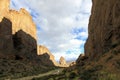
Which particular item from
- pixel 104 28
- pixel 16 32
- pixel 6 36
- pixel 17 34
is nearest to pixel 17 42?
pixel 17 34

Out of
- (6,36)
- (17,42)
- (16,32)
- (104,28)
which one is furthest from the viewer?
(17,42)

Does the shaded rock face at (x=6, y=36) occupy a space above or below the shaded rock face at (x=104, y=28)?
above

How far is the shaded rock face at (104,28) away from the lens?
116 feet

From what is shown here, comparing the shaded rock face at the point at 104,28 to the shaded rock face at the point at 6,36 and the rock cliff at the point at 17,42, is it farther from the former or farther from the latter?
the shaded rock face at the point at 6,36

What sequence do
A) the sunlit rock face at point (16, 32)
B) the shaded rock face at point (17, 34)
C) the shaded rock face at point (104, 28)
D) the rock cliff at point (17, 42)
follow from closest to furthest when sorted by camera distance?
1. the shaded rock face at point (104, 28)
2. the rock cliff at point (17, 42)
3. the shaded rock face at point (17, 34)
4. the sunlit rock face at point (16, 32)

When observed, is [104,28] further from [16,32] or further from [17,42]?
[17,42]

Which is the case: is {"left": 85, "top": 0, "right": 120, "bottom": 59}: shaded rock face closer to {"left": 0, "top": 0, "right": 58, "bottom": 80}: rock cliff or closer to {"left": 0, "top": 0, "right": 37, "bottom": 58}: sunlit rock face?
{"left": 0, "top": 0, "right": 58, "bottom": 80}: rock cliff

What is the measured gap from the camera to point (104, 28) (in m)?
40.0

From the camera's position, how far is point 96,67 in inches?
1166

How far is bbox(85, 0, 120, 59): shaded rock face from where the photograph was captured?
35.2 metres

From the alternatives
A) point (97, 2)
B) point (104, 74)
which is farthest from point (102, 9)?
point (104, 74)

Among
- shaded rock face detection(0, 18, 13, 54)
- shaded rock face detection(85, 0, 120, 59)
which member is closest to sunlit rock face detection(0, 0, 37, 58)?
shaded rock face detection(0, 18, 13, 54)

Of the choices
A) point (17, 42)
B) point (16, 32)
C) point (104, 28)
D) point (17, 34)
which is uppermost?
point (16, 32)

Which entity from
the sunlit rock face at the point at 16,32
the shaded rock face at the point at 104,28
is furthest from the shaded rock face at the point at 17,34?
the shaded rock face at the point at 104,28
